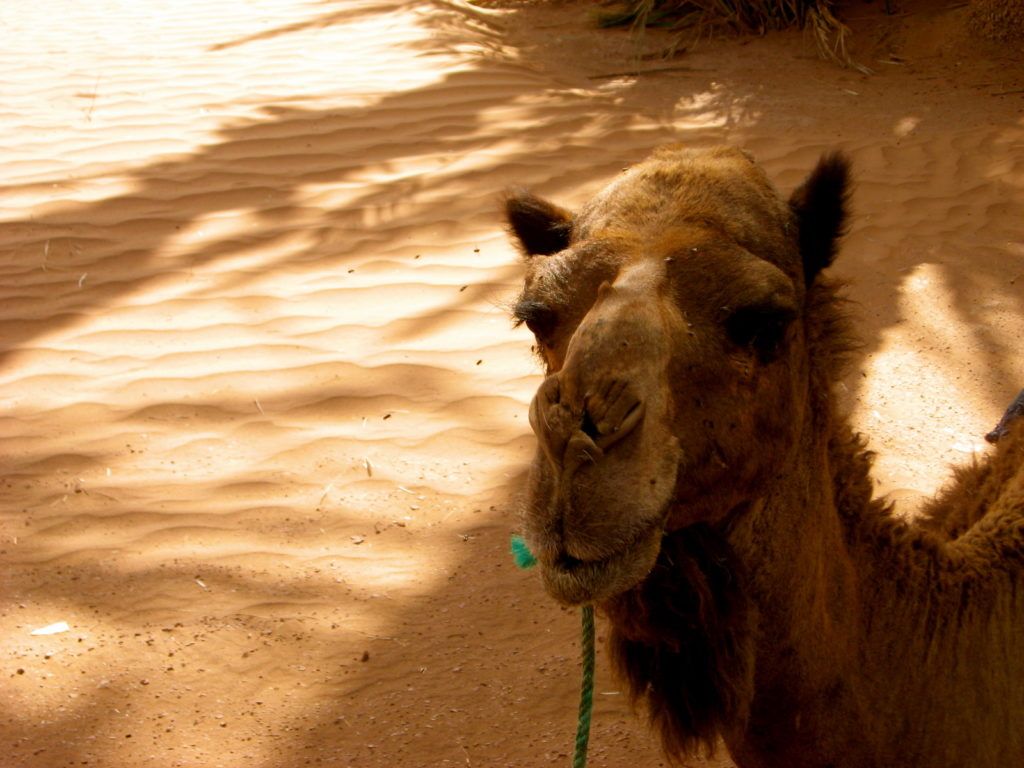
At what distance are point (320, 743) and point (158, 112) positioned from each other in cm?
685

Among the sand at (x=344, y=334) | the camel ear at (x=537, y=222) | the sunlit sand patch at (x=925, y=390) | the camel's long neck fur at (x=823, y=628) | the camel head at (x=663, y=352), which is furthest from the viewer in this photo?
the sunlit sand patch at (x=925, y=390)

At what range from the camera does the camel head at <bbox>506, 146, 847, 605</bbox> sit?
6.68 ft

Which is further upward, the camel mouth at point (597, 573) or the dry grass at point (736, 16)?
the camel mouth at point (597, 573)

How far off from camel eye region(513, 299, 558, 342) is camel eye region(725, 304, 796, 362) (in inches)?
15.0

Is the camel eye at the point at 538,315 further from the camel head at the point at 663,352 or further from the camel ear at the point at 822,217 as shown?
the camel ear at the point at 822,217

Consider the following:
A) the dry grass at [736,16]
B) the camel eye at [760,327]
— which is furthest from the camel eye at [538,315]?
the dry grass at [736,16]

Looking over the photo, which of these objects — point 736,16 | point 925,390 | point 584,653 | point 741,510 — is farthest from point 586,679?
point 736,16

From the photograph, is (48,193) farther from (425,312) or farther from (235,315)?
(425,312)

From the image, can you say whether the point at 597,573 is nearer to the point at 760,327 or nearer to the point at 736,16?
the point at 760,327

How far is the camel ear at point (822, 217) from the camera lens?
8.86ft

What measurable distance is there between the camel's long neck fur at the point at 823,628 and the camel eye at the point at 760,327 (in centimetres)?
25

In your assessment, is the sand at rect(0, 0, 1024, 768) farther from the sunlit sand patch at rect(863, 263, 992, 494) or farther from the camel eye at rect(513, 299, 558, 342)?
the camel eye at rect(513, 299, 558, 342)

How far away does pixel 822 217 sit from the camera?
→ 107 inches

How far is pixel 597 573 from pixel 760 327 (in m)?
0.70
